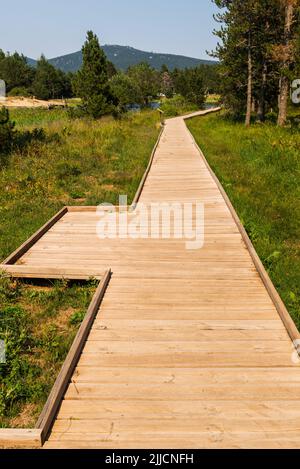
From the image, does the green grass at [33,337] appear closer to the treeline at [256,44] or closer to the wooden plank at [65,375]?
the wooden plank at [65,375]

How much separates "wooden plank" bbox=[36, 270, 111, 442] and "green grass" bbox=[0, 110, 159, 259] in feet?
10.8

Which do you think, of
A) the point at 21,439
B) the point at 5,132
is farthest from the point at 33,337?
the point at 5,132

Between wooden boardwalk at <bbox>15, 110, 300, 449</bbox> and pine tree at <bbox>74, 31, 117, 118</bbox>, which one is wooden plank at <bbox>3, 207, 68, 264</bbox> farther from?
pine tree at <bbox>74, 31, 117, 118</bbox>

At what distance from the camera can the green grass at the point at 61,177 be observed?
9609 mm

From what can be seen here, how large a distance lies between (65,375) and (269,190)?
30.5 ft

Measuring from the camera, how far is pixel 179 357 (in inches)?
168

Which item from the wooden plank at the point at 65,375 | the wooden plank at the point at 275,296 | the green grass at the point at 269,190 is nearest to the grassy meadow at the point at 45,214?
the wooden plank at the point at 65,375

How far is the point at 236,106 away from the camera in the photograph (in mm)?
31125

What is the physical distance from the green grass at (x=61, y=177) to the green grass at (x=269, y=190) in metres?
3.29

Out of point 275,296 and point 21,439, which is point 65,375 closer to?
point 21,439

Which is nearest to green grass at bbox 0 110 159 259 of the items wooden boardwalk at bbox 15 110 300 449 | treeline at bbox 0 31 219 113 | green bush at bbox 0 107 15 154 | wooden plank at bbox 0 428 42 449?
green bush at bbox 0 107 15 154

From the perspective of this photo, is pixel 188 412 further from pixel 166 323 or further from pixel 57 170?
pixel 57 170

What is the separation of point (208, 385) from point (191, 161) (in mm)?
12653

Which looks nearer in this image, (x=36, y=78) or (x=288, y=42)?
(x=288, y=42)
